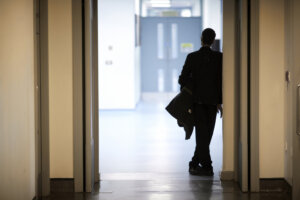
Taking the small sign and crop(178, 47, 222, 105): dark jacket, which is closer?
crop(178, 47, 222, 105): dark jacket

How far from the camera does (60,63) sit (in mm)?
5539

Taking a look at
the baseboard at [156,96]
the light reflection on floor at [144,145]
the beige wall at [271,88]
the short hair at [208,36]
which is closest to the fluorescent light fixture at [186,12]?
the baseboard at [156,96]

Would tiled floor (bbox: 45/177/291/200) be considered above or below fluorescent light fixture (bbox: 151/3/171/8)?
below

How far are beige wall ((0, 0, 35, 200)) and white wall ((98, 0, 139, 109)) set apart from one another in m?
8.81

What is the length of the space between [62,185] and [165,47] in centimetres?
1235

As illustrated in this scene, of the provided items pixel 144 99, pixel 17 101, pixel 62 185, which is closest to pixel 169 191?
pixel 62 185

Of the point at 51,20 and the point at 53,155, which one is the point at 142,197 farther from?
the point at 51,20

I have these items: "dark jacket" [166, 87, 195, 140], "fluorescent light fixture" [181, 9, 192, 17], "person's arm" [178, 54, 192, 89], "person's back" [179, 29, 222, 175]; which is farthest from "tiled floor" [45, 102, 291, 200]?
"fluorescent light fixture" [181, 9, 192, 17]

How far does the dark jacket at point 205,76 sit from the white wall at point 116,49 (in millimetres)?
7598

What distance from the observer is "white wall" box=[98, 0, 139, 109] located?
45.0ft

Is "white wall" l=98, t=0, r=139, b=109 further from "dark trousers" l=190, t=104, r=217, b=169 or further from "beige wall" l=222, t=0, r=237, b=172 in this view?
"beige wall" l=222, t=0, r=237, b=172

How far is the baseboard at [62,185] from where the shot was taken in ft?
18.3

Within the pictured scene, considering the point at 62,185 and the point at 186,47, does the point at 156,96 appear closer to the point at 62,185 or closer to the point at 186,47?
the point at 186,47

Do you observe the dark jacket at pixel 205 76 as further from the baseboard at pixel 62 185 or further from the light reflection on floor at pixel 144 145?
the baseboard at pixel 62 185
